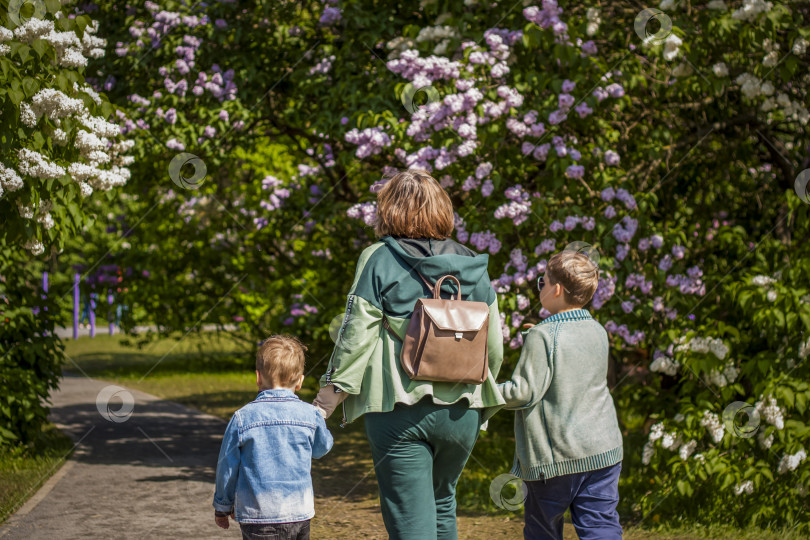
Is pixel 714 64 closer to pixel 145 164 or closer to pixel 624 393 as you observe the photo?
pixel 624 393

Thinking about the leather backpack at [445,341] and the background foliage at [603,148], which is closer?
the leather backpack at [445,341]

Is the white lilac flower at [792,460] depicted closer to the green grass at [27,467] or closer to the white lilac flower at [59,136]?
the white lilac flower at [59,136]

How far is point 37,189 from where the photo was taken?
5156 mm

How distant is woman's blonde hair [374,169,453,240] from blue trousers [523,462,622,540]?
3.44 feet

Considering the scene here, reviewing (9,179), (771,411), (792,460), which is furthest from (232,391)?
(792,460)

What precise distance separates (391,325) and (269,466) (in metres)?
0.67

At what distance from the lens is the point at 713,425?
529 cm

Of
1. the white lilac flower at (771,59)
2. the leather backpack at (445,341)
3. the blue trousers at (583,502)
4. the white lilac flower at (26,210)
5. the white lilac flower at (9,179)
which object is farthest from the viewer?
the white lilac flower at (771,59)

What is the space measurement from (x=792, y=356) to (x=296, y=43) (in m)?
5.08

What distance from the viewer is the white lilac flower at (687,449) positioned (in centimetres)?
532

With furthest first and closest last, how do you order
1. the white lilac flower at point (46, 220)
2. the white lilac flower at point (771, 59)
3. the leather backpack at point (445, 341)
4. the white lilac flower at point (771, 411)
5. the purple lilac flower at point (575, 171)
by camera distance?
1. the white lilac flower at point (771, 59)
2. the purple lilac flower at point (575, 171)
3. the white lilac flower at point (46, 220)
4. the white lilac flower at point (771, 411)
5. the leather backpack at point (445, 341)

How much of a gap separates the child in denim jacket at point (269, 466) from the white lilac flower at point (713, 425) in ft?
9.45

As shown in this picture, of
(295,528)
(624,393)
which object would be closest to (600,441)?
(295,528)

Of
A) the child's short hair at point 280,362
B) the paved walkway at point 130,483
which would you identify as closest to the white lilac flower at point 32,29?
the child's short hair at point 280,362
